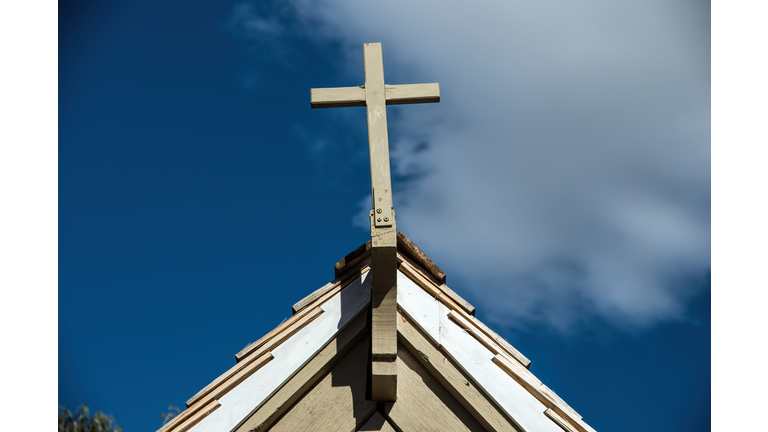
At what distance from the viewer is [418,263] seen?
305cm

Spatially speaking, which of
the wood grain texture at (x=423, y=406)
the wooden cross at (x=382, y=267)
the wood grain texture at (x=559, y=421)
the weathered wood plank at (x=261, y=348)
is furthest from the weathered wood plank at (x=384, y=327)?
the wood grain texture at (x=559, y=421)

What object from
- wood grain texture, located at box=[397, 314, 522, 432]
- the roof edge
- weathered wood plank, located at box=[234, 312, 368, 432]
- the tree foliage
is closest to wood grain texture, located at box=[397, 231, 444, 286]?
the roof edge

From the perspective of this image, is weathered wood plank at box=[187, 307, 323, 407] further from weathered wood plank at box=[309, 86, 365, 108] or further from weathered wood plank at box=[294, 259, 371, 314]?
weathered wood plank at box=[309, 86, 365, 108]

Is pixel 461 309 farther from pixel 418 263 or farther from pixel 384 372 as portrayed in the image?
pixel 384 372

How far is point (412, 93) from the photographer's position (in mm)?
2889

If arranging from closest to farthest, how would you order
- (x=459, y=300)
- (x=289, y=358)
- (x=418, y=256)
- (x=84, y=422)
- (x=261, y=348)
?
(x=289, y=358)
(x=261, y=348)
(x=459, y=300)
(x=418, y=256)
(x=84, y=422)

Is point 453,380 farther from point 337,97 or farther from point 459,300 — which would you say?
point 337,97

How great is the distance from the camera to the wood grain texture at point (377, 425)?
240 cm

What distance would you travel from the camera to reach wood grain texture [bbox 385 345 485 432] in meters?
2.42

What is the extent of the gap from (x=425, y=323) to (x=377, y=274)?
1.77ft

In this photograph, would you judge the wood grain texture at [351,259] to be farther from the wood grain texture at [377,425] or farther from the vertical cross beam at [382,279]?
the wood grain texture at [377,425]

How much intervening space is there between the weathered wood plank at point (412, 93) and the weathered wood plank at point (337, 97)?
17cm

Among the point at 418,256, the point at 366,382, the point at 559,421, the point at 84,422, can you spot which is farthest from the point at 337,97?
the point at 84,422

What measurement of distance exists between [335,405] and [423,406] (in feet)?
1.50
